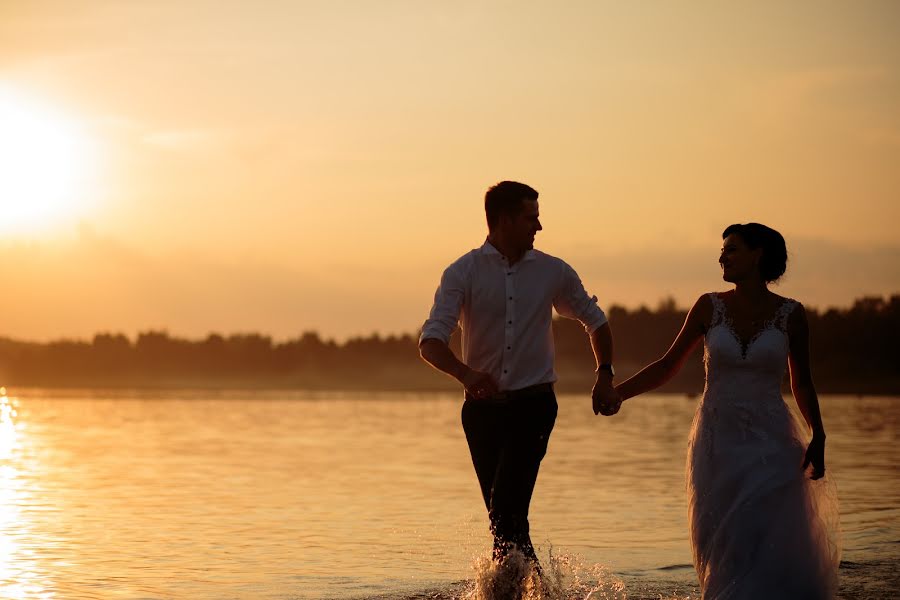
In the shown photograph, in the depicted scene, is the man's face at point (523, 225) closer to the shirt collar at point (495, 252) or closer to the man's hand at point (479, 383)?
Answer: the shirt collar at point (495, 252)

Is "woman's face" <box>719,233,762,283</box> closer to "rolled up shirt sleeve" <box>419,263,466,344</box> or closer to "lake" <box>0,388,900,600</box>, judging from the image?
"rolled up shirt sleeve" <box>419,263,466,344</box>

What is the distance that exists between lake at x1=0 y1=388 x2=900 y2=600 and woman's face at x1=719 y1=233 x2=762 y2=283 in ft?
6.98

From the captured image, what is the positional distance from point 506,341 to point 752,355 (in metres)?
1.27

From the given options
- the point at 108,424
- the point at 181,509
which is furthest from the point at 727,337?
the point at 108,424

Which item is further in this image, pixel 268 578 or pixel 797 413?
pixel 268 578

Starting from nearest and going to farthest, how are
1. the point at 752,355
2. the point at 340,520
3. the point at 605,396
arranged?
the point at 752,355 < the point at 605,396 < the point at 340,520

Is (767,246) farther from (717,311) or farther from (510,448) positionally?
(510,448)

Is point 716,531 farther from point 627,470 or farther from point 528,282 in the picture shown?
point 627,470

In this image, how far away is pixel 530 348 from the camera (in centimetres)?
719

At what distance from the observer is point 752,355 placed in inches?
267

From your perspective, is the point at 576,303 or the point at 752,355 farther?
the point at 576,303

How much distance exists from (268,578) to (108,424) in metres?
35.8

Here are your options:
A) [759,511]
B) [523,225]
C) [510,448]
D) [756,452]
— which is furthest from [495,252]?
[759,511]

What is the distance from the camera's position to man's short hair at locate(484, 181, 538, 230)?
279 inches
